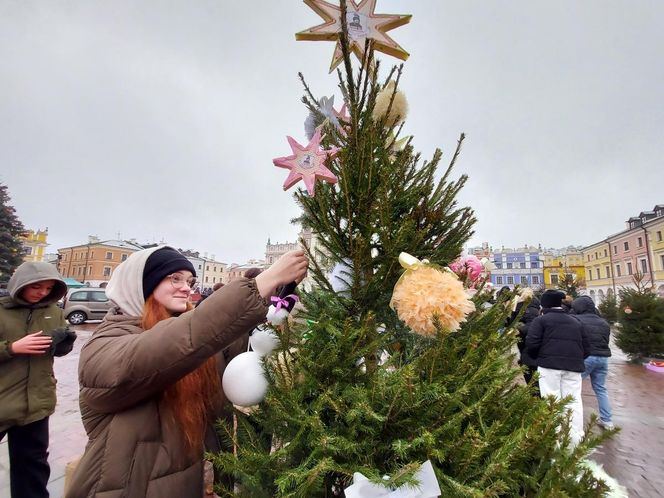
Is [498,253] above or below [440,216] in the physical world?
above

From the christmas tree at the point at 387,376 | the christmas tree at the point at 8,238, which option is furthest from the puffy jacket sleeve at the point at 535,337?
the christmas tree at the point at 8,238

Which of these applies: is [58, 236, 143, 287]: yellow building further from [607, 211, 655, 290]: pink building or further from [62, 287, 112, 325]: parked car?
[607, 211, 655, 290]: pink building

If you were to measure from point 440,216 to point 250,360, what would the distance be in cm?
98

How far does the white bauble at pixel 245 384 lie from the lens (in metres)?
1.23

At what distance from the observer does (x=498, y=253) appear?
Result: 70688 millimetres

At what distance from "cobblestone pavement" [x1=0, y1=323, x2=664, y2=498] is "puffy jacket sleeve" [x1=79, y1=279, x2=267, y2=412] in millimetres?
2265

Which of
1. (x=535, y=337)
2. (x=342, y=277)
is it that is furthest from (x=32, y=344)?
(x=535, y=337)

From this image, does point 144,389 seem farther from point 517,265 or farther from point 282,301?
point 517,265

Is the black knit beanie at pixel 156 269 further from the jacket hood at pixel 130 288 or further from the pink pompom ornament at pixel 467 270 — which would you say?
the pink pompom ornament at pixel 467 270

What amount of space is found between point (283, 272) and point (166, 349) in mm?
456

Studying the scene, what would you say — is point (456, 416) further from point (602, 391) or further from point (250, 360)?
point (602, 391)

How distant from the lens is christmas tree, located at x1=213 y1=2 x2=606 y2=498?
Answer: 0.95 meters

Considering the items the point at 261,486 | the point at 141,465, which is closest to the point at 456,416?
the point at 261,486

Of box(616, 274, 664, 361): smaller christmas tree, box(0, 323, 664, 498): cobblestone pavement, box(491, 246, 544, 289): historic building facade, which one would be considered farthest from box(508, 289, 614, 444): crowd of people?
box(491, 246, 544, 289): historic building facade
